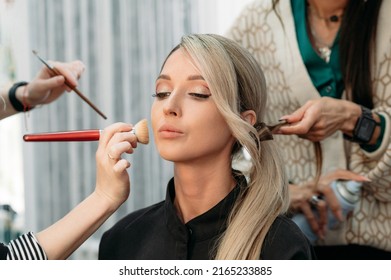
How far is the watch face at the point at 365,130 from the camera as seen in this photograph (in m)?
0.96

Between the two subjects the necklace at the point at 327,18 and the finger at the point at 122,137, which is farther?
the necklace at the point at 327,18

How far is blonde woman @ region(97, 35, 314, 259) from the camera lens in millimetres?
863

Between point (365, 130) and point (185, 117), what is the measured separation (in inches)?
10.9

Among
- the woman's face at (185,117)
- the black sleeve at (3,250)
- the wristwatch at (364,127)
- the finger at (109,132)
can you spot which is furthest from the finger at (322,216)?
the black sleeve at (3,250)

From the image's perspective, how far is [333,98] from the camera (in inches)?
38.4

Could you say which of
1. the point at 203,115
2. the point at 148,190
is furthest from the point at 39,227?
the point at 203,115

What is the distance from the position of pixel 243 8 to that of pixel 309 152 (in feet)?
0.85

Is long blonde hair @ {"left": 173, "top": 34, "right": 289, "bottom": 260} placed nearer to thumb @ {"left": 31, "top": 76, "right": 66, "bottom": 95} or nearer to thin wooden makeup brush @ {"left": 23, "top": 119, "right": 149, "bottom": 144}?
thin wooden makeup brush @ {"left": 23, "top": 119, "right": 149, "bottom": 144}

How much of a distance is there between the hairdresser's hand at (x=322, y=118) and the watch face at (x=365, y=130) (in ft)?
0.04

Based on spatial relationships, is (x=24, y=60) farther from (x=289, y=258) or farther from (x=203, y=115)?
(x=289, y=258)

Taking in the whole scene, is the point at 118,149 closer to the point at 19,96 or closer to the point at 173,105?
the point at 173,105

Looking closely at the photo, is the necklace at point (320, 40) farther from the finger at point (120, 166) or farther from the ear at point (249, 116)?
the finger at point (120, 166)

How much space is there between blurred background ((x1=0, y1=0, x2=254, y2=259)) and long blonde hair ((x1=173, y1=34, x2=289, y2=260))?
23cm

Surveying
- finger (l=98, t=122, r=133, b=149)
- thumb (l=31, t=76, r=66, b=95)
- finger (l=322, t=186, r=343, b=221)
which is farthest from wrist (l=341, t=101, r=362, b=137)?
thumb (l=31, t=76, r=66, b=95)
